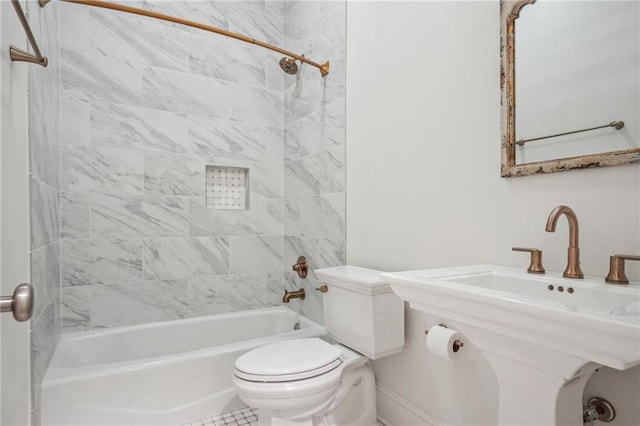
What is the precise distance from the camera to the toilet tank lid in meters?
1.49

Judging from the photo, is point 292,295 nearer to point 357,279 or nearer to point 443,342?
point 357,279

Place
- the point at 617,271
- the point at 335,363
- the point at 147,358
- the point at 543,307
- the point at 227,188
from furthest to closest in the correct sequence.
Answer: the point at 227,188, the point at 147,358, the point at 335,363, the point at 617,271, the point at 543,307

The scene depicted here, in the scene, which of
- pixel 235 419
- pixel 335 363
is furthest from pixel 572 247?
pixel 235 419

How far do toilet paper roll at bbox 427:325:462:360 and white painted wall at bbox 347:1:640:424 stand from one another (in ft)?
0.87

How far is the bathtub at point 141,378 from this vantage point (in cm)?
148

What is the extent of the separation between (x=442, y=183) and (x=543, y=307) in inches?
34.1

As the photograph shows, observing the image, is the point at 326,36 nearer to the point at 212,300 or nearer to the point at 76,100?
the point at 76,100

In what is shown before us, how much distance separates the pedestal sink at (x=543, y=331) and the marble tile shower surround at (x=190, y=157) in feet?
3.92

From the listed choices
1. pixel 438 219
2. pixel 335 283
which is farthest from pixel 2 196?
pixel 438 219

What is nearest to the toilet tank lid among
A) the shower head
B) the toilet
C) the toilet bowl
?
the toilet

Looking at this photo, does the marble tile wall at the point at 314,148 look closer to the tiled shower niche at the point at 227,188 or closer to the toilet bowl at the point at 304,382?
the tiled shower niche at the point at 227,188

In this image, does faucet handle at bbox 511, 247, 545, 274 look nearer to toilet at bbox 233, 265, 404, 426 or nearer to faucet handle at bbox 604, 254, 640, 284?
faucet handle at bbox 604, 254, 640, 284

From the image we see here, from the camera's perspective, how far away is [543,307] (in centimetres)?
68

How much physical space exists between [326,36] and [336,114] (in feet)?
1.86
